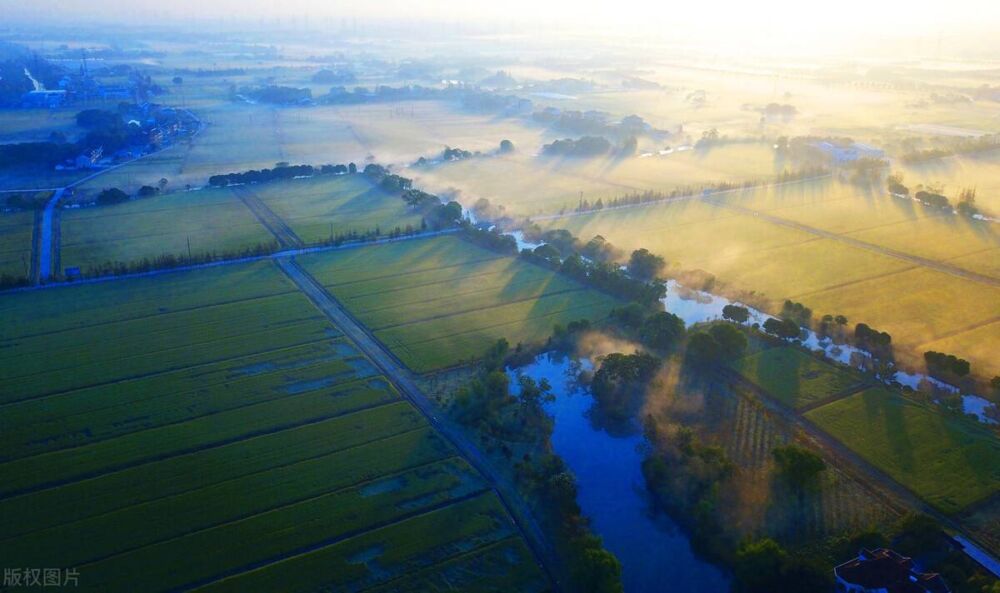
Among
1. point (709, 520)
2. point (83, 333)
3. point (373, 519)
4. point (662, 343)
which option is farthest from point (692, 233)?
point (83, 333)

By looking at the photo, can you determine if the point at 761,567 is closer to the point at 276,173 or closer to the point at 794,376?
the point at 794,376

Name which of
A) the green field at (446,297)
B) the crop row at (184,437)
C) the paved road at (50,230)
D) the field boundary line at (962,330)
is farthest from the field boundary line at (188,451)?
the field boundary line at (962,330)

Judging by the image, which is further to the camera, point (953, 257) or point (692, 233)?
point (692, 233)

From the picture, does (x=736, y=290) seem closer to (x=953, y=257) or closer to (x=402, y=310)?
(x=953, y=257)

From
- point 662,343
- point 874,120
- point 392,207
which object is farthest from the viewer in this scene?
point 874,120

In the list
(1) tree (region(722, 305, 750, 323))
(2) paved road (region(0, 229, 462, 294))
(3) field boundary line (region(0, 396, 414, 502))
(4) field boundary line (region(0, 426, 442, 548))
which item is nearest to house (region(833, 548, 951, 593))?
(4) field boundary line (region(0, 426, 442, 548))

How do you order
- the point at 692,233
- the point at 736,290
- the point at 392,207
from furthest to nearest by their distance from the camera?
the point at 392,207, the point at 692,233, the point at 736,290

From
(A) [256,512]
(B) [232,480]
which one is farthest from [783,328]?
(B) [232,480]
